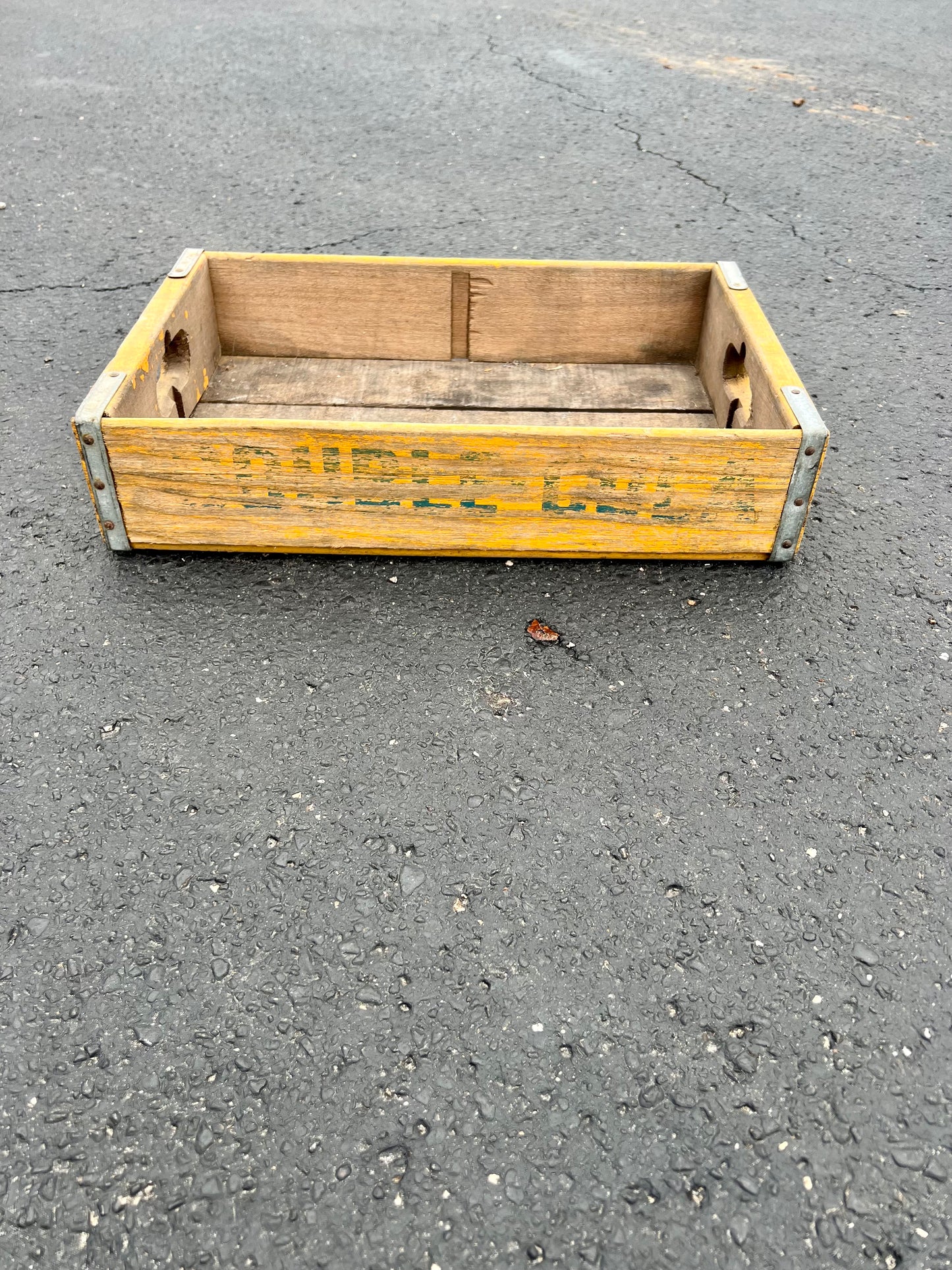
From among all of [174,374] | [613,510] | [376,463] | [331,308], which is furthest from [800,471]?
[174,374]

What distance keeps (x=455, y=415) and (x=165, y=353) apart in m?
0.84

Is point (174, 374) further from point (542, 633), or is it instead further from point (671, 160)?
point (671, 160)

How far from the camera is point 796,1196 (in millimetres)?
1434

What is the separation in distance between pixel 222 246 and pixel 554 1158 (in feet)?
13.4

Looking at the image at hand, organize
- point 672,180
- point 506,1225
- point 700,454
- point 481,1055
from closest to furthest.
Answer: point 506,1225 → point 481,1055 → point 700,454 → point 672,180

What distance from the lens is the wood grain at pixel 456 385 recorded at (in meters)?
2.92

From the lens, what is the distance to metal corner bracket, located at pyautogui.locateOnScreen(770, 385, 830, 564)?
2.23 meters

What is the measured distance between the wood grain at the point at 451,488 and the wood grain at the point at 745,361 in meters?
0.24

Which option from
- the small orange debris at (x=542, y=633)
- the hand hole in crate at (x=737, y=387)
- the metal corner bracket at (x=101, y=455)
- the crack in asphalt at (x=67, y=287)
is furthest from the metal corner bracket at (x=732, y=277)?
the crack in asphalt at (x=67, y=287)

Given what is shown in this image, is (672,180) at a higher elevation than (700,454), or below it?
below

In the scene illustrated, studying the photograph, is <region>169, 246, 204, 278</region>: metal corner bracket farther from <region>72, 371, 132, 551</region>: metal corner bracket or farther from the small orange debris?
the small orange debris

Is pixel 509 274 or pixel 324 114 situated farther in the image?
pixel 324 114

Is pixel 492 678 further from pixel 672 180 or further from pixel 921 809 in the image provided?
pixel 672 180

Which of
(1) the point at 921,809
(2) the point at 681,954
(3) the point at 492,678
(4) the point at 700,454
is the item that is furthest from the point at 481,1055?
(4) the point at 700,454
